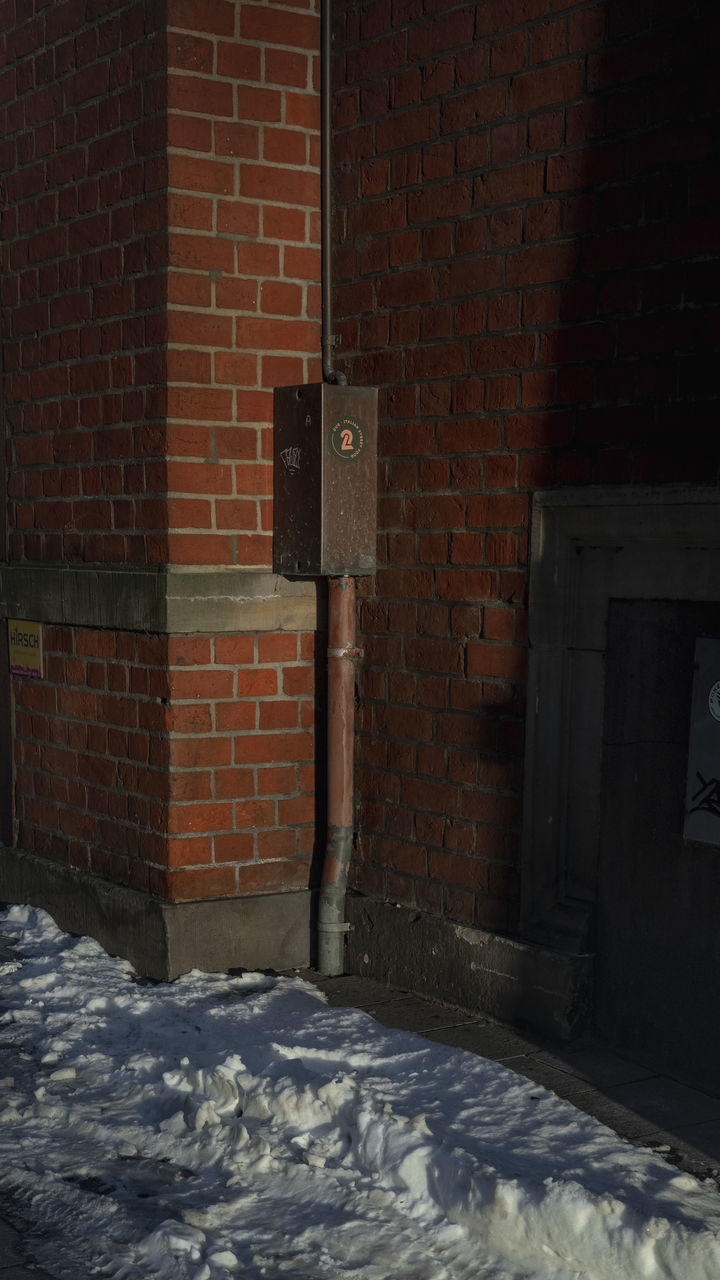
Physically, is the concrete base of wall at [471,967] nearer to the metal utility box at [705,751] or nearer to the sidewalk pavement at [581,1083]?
the sidewalk pavement at [581,1083]

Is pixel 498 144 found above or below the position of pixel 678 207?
above

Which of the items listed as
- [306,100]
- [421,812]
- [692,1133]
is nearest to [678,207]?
[306,100]

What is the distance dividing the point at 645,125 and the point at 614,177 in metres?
0.19

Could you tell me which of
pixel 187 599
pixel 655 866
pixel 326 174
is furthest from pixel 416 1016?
pixel 326 174

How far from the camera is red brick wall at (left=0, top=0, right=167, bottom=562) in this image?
5.39m

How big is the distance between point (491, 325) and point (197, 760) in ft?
6.51

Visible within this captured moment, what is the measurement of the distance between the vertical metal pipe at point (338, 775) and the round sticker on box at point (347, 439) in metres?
0.48

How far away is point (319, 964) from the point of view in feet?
18.2

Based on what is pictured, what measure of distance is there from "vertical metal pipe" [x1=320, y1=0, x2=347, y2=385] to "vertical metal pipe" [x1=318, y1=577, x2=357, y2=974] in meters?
0.95

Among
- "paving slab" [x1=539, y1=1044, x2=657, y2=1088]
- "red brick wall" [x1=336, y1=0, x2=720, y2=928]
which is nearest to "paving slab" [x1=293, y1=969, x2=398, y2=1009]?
"red brick wall" [x1=336, y1=0, x2=720, y2=928]

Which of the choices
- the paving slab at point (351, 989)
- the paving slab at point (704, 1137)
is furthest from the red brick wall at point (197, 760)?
the paving slab at point (704, 1137)

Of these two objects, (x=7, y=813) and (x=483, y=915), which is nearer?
(x=483, y=915)

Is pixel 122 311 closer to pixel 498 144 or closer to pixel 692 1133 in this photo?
pixel 498 144

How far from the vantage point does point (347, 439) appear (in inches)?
207
